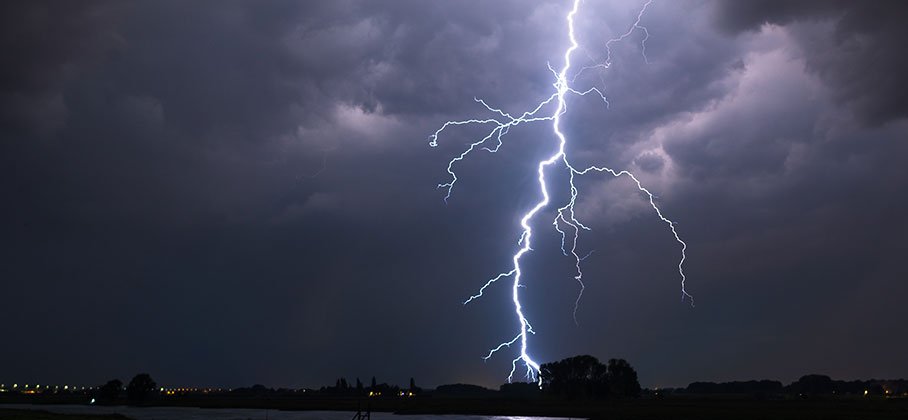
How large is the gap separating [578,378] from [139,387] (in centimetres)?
9126

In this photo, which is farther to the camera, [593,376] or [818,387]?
[818,387]

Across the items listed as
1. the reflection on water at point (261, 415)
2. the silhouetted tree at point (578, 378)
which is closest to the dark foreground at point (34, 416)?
the reflection on water at point (261, 415)

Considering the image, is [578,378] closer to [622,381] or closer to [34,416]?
[622,381]

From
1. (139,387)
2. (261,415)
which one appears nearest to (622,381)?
(261,415)

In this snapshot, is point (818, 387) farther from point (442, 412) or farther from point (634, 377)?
point (442, 412)

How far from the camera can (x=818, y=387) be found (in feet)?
649

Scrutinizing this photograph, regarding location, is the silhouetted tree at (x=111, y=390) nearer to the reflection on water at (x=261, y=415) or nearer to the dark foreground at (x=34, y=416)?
the reflection on water at (x=261, y=415)

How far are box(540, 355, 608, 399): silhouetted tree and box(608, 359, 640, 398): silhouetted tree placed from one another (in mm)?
1276

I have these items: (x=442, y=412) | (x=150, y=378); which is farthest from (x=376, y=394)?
(x=442, y=412)

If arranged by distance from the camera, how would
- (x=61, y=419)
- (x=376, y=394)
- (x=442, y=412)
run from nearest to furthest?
(x=61, y=419)
(x=442, y=412)
(x=376, y=394)

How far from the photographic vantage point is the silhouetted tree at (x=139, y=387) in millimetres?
145375

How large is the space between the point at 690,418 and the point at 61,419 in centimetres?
4863

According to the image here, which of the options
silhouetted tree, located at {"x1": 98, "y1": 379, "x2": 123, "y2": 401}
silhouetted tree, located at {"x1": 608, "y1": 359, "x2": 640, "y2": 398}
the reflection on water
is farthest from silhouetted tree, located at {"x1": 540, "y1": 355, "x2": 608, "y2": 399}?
silhouetted tree, located at {"x1": 98, "y1": 379, "x2": 123, "y2": 401}

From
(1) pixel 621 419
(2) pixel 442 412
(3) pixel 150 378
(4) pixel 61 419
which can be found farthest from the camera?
(3) pixel 150 378
